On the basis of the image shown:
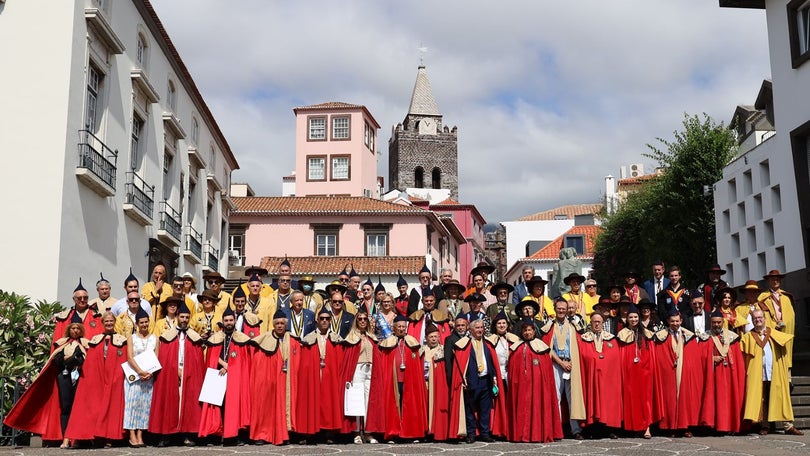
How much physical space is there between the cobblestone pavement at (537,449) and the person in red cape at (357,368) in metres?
0.46

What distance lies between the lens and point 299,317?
11.9 metres

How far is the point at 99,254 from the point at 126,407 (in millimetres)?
7145

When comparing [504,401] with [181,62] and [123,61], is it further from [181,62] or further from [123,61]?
[181,62]

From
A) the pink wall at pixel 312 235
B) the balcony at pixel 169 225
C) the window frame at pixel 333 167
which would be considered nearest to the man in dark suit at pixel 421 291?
the balcony at pixel 169 225

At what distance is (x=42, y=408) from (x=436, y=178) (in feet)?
256

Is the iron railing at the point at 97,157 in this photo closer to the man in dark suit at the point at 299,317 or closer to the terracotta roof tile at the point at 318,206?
the man in dark suit at the point at 299,317

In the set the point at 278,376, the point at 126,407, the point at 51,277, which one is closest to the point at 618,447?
the point at 278,376

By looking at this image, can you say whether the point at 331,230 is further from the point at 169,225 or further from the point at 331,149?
the point at 169,225

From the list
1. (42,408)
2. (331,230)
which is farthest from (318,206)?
(42,408)

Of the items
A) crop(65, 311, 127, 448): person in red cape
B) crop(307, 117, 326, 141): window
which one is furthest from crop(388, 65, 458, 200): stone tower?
crop(65, 311, 127, 448): person in red cape

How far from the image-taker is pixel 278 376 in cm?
1103

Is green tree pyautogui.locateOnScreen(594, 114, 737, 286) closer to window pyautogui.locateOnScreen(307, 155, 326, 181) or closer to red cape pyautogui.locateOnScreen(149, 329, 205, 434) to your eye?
red cape pyautogui.locateOnScreen(149, 329, 205, 434)

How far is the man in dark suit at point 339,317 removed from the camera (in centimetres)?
1173

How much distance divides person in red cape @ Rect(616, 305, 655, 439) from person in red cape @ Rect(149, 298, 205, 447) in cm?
561
